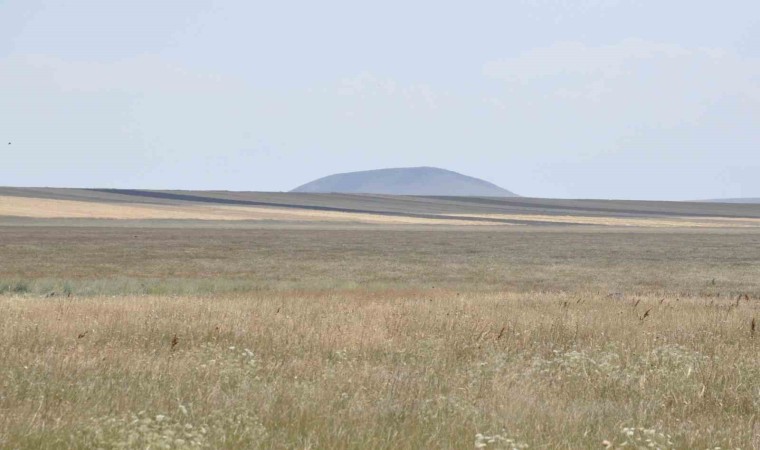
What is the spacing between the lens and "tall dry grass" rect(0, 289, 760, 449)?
26.4ft

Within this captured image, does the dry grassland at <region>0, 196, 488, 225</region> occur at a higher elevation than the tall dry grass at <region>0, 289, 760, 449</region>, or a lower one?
lower

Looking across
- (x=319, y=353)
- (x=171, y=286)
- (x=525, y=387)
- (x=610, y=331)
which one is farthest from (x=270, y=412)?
(x=171, y=286)

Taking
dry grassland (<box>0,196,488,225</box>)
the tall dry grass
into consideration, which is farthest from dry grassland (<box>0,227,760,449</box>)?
dry grassland (<box>0,196,488,225</box>)

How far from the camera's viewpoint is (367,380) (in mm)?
10656

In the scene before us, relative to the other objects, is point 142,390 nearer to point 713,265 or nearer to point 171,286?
point 171,286

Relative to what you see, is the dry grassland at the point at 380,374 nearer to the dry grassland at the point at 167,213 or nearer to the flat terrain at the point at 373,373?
the flat terrain at the point at 373,373

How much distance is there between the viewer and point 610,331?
16.0 m

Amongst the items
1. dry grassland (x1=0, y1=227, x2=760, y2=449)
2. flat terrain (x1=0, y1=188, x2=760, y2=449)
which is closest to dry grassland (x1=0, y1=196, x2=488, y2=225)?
flat terrain (x1=0, y1=188, x2=760, y2=449)

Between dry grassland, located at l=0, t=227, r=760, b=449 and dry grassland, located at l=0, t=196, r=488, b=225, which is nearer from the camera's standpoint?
dry grassland, located at l=0, t=227, r=760, b=449

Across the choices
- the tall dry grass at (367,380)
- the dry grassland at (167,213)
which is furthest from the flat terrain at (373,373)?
the dry grassland at (167,213)

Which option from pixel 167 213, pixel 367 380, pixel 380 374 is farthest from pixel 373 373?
pixel 167 213

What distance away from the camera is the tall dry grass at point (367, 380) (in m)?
8.04

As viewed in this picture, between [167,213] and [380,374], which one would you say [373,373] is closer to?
[380,374]

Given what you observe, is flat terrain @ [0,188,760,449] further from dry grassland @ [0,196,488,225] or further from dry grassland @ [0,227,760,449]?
dry grassland @ [0,196,488,225]
